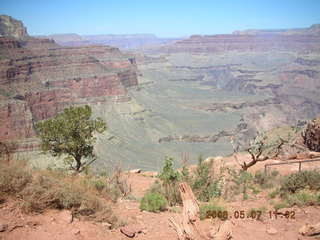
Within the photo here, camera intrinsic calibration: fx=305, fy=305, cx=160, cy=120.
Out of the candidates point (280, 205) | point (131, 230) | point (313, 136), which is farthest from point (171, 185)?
point (313, 136)

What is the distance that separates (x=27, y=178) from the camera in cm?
648

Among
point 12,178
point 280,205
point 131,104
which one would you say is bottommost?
point 131,104

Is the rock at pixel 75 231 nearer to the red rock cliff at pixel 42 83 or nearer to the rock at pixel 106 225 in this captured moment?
the rock at pixel 106 225

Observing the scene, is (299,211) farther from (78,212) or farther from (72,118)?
(72,118)

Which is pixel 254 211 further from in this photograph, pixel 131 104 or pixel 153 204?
pixel 131 104

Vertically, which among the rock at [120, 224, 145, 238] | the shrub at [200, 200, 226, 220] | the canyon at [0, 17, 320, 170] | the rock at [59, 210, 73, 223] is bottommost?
the canyon at [0, 17, 320, 170]

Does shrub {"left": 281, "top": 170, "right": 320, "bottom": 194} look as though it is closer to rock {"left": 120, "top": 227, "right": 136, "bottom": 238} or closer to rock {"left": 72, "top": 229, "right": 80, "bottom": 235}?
rock {"left": 120, "top": 227, "right": 136, "bottom": 238}

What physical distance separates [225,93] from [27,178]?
12585 cm

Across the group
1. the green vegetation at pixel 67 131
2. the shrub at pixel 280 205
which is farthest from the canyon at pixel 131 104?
the shrub at pixel 280 205

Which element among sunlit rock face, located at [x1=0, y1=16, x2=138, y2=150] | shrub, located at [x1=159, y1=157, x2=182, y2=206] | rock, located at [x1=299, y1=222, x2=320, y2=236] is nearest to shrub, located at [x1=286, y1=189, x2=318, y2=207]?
rock, located at [x1=299, y1=222, x2=320, y2=236]

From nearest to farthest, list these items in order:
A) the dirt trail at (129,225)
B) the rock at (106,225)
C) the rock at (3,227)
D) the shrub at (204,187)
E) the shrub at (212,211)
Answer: the rock at (3,227), the dirt trail at (129,225), the rock at (106,225), the shrub at (212,211), the shrub at (204,187)

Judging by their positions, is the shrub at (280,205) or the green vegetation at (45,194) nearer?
the green vegetation at (45,194)

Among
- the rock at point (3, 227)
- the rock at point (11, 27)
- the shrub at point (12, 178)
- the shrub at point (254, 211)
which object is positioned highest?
the rock at point (11, 27)

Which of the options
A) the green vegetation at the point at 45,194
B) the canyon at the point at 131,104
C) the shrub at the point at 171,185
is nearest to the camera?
the green vegetation at the point at 45,194
